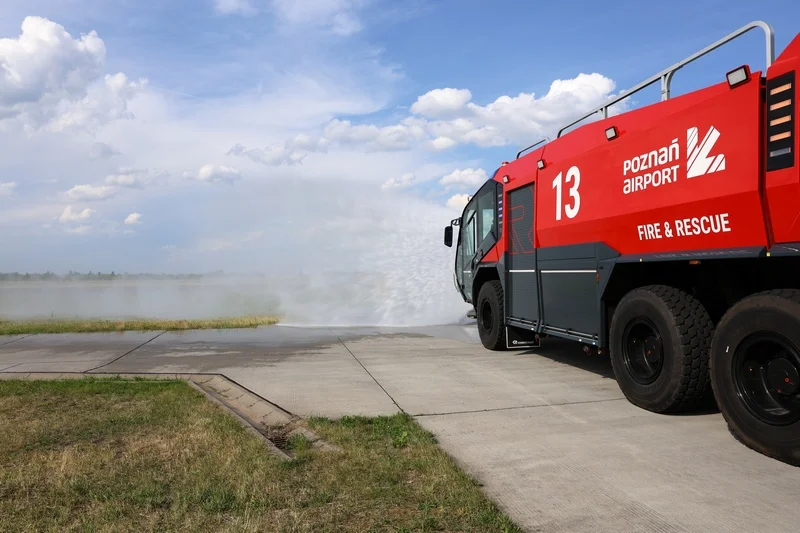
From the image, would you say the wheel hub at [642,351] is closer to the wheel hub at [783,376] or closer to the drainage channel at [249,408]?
the wheel hub at [783,376]

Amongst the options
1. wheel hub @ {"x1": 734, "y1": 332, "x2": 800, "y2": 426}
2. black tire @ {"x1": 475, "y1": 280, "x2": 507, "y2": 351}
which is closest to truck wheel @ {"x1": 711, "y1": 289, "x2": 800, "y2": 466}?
wheel hub @ {"x1": 734, "y1": 332, "x2": 800, "y2": 426}

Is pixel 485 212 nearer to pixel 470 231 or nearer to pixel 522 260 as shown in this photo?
pixel 470 231

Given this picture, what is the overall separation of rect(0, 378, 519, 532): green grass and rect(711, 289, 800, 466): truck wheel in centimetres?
219

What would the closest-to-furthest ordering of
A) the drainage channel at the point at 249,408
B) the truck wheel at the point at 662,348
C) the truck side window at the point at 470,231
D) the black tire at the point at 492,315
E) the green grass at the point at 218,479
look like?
1. the green grass at the point at 218,479
2. the drainage channel at the point at 249,408
3. the truck wheel at the point at 662,348
4. the black tire at the point at 492,315
5. the truck side window at the point at 470,231

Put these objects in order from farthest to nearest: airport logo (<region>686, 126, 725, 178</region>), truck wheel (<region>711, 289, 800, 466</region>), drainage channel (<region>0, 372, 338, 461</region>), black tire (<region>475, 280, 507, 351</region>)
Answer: black tire (<region>475, 280, 507, 351</region>), drainage channel (<region>0, 372, 338, 461</region>), airport logo (<region>686, 126, 725, 178</region>), truck wheel (<region>711, 289, 800, 466</region>)

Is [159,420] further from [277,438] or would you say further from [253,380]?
[253,380]

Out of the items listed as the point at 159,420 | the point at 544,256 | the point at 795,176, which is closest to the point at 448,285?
the point at 544,256

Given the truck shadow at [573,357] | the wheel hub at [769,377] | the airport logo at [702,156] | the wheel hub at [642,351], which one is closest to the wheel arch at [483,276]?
the truck shadow at [573,357]

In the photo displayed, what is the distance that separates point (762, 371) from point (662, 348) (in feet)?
3.63

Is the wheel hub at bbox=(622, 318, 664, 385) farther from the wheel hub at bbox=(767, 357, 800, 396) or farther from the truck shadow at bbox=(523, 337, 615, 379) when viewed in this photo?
the truck shadow at bbox=(523, 337, 615, 379)

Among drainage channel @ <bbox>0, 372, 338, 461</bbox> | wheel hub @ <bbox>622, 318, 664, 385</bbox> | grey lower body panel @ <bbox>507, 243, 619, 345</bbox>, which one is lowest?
drainage channel @ <bbox>0, 372, 338, 461</bbox>

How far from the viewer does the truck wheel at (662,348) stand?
16.8 ft

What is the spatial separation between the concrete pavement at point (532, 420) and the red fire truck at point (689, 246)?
18.8 inches

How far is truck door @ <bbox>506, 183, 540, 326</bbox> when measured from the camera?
26.6 feet
